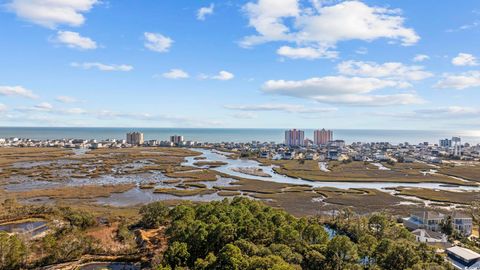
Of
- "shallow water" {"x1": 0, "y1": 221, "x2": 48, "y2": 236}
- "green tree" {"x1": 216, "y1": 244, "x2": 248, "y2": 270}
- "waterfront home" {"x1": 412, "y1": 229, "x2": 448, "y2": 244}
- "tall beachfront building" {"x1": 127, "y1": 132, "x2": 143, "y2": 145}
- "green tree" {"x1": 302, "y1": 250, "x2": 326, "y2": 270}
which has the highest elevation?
"tall beachfront building" {"x1": 127, "y1": 132, "x2": 143, "y2": 145}

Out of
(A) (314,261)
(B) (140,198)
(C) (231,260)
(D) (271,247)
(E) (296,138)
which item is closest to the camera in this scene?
(C) (231,260)

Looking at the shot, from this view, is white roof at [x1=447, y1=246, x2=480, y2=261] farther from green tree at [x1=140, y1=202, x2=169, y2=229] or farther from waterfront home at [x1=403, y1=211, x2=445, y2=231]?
green tree at [x1=140, y1=202, x2=169, y2=229]

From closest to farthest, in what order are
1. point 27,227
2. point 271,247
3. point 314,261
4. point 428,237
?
point 271,247, point 314,261, point 428,237, point 27,227

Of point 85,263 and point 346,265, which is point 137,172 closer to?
point 85,263

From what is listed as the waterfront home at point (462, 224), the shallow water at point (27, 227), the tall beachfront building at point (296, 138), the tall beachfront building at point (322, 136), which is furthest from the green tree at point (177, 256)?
the tall beachfront building at point (322, 136)

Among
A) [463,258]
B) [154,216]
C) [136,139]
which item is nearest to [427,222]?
[463,258]

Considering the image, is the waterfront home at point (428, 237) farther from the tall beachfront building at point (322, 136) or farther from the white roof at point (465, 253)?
the tall beachfront building at point (322, 136)

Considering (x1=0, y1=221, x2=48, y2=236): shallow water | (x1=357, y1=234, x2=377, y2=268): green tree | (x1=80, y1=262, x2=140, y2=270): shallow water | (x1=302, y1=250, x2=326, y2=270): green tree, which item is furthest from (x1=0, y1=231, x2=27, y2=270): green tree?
(x1=357, y1=234, x2=377, y2=268): green tree

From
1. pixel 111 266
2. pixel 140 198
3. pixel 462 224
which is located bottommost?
pixel 140 198

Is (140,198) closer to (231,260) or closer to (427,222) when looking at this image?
(231,260)
